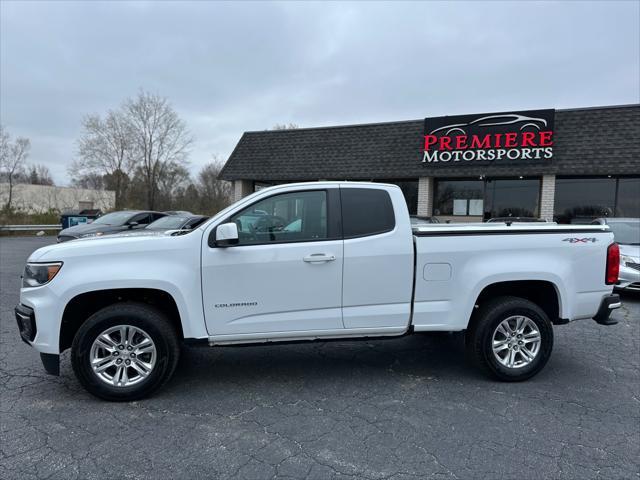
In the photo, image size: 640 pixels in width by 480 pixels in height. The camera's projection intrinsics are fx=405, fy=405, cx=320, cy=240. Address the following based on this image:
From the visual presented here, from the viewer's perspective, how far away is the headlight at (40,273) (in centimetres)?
348

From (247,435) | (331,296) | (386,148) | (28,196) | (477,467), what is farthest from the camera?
→ (28,196)

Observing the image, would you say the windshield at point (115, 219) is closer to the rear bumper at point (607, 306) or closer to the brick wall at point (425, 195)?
the brick wall at point (425, 195)

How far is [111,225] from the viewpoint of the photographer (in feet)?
41.3

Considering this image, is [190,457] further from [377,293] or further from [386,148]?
[386,148]

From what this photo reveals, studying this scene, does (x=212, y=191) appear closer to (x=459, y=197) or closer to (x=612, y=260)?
(x=459, y=197)

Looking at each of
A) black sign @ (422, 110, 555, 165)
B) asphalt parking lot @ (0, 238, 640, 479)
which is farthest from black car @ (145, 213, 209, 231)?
black sign @ (422, 110, 555, 165)

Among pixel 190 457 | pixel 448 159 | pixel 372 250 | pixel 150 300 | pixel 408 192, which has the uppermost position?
pixel 448 159

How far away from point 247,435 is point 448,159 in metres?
13.8

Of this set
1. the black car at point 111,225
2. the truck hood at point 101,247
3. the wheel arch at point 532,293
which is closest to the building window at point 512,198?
the wheel arch at point 532,293

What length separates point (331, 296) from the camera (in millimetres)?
3754

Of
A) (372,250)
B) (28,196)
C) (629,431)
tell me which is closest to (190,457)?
(372,250)

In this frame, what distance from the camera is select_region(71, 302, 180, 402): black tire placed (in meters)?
3.47

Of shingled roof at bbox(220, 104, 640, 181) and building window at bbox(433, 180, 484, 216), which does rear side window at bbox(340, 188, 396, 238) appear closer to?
shingled roof at bbox(220, 104, 640, 181)

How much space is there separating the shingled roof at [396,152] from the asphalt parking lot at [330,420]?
10.7 m
